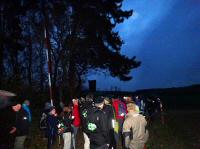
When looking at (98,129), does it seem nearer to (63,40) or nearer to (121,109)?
(121,109)

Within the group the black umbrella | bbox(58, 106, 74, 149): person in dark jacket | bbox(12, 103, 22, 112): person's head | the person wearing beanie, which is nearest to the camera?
the black umbrella

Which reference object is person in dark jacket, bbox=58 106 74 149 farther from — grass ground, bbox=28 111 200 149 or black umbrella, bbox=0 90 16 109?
black umbrella, bbox=0 90 16 109

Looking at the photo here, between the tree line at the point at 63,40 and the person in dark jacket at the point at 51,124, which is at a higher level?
the tree line at the point at 63,40

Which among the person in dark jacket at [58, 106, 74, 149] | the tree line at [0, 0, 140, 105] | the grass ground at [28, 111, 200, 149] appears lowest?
the grass ground at [28, 111, 200, 149]

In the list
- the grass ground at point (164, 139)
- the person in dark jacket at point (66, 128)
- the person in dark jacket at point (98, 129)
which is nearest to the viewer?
the person in dark jacket at point (98, 129)

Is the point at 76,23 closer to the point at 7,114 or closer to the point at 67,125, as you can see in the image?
the point at 7,114

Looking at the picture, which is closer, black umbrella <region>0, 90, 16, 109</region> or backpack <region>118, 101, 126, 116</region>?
black umbrella <region>0, 90, 16, 109</region>

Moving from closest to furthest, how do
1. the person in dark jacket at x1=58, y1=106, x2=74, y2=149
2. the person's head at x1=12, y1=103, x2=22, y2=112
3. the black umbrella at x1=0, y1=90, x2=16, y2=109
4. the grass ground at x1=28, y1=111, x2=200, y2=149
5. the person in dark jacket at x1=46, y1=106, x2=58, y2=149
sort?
1. the black umbrella at x1=0, y1=90, x2=16, y2=109
2. the person's head at x1=12, y1=103, x2=22, y2=112
3. the person in dark jacket at x1=46, y1=106, x2=58, y2=149
4. the person in dark jacket at x1=58, y1=106, x2=74, y2=149
5. the grass ground at x1=28, y1=111, x2=200, y2=149

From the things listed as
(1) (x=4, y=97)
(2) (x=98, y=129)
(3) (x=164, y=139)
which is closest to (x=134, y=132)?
(2) (x=98, y=129)

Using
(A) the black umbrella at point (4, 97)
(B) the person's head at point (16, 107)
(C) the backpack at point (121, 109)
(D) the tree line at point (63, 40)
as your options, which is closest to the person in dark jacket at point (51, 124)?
(B) the person's head at point (16, 107)

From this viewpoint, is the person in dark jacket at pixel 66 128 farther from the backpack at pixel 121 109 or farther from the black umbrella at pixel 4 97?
the black umbrella at pixel 4 97

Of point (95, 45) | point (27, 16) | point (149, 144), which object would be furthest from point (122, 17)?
point (149, 144)

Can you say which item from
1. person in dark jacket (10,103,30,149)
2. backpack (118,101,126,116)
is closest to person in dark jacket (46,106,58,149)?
person in dark jacket (10,103,30,149)

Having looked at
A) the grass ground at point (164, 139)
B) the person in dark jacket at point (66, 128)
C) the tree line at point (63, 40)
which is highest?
the tree line at point (63, 40)
